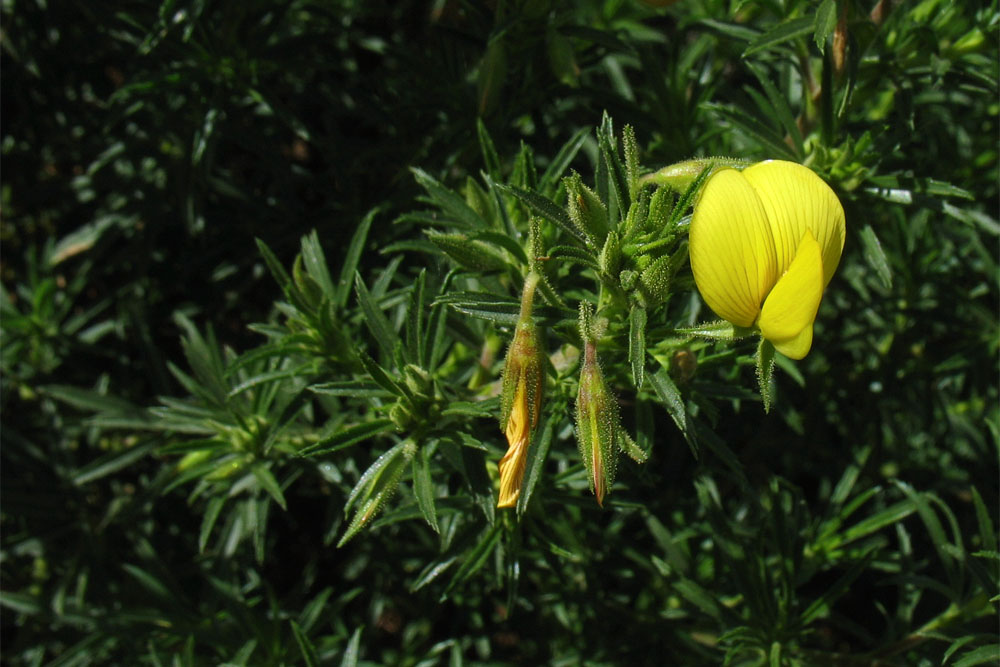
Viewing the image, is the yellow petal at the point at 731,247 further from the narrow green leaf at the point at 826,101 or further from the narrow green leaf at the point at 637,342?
the narrow green leaf at the point at 826,101

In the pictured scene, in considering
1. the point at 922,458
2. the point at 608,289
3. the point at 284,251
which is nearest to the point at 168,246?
the point at 284,251

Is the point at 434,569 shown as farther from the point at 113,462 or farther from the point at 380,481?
the point at 113,462

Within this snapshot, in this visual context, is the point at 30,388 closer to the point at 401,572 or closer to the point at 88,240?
the point at 88,240

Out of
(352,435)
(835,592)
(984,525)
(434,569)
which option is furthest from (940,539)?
(352,435)

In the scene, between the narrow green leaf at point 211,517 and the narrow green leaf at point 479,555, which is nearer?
the narrow green leaf at point 479,555

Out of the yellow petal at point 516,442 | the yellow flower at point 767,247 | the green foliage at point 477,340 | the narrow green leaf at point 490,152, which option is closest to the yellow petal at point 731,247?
the yellow flower at point 767,247
